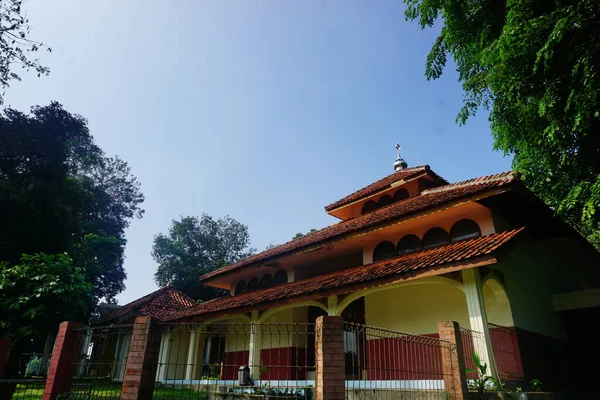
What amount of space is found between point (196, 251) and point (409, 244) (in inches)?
1194

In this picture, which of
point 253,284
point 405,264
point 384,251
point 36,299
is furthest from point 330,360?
point 253,284

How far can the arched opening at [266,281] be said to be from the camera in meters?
15.1

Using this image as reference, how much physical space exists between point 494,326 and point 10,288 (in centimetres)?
1204

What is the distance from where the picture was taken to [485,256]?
7.59 meters

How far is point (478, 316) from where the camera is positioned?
8031mm

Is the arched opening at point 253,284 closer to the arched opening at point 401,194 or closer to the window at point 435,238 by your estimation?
the arched opening at point 401,194

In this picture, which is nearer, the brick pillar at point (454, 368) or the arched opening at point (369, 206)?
the brick pillar at point (454, 368)

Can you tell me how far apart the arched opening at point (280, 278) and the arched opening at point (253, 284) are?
1.08 metres

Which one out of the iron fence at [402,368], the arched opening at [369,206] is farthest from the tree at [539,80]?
the arched opening at [369,206]

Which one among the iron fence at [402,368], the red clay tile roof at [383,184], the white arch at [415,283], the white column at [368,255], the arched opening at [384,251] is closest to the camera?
the iron fence at [402,368]

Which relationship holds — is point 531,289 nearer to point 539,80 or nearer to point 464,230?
point 464,230

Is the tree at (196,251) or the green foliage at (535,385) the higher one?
the tree at (196,251)

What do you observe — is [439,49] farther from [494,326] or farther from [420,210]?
[494,326]

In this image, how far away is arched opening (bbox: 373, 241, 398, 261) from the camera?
11.4 m
